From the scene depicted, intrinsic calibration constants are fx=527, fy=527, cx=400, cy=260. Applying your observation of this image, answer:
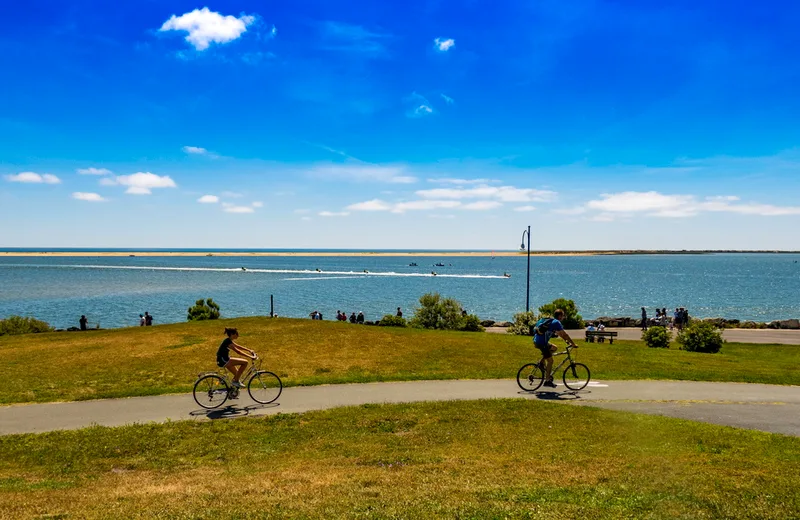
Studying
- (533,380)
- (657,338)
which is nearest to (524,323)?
(657,338)

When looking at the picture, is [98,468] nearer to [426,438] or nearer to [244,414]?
[244,414]

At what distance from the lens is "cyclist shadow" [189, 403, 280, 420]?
12281 mm

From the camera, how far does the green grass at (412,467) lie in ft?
21.3

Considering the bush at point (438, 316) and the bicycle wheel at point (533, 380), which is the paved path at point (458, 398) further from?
the bush at point (438, 316)

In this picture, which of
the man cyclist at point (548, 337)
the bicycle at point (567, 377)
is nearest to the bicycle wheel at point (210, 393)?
the bicycle at point (567, 377)

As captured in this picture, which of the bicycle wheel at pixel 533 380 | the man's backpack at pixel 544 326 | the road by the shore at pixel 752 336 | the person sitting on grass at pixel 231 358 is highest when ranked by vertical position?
the man's backpack at pixel 544 326

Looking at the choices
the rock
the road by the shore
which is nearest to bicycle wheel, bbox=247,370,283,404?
the road by the shore

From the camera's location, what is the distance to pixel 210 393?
1293 centimetres

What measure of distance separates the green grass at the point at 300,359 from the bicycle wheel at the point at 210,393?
2004 mm

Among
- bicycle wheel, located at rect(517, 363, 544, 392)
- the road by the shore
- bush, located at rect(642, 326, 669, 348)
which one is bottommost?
the road by the shore

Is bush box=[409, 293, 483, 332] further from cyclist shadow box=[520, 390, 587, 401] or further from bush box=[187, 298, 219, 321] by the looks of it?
cyclist shadow box=[520, 390, 587, 401]

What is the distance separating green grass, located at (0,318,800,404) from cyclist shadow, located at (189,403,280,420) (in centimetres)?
234

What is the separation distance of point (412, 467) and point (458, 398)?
5.38 m

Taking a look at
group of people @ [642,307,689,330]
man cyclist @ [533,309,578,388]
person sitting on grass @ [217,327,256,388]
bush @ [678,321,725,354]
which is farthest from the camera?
group of people @ [642,307,689,330]
